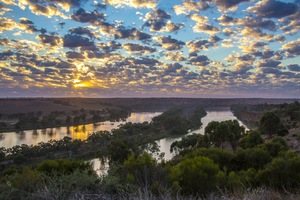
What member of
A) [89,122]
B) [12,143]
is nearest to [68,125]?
[89,122]

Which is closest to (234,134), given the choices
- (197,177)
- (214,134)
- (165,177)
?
(214,134)

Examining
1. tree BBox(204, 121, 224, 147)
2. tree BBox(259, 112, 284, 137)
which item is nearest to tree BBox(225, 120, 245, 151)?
tree BBox(204, 121, 224, 147)

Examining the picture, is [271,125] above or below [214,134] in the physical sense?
above

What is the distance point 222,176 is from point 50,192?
8151 millimetres

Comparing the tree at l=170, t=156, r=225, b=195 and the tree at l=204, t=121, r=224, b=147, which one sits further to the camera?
the tree at l=204, t=121, r=224, b=147

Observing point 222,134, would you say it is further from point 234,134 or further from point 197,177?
point 197,177

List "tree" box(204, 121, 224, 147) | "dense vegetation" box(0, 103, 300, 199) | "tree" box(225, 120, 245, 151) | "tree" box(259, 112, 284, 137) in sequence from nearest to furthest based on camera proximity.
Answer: "dense vegetation" box(0, 103, 300, 199), "tree" box(204, 121, 224, 147), "tree" box(225, 120, 245, 151), "tree" box(259, 112, 284, 137)

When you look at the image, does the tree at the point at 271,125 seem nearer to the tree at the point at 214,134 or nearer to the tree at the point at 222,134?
the tree at the point at 222,134

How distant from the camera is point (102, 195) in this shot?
284 inches

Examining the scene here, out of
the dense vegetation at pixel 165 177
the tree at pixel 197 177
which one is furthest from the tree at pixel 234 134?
the tree at pixel 197 177

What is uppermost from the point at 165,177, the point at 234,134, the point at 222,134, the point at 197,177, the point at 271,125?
the point at 165,177

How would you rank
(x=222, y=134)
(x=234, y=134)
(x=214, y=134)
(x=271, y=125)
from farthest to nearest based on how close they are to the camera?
(x=271, y=125)
(x=234, y=134)
(x=214, y=134)
(x=222, y=134)

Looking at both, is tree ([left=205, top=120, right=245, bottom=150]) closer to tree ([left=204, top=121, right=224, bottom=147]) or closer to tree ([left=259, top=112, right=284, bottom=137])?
tree ([left=204, top=121, right=224, bottom=147])

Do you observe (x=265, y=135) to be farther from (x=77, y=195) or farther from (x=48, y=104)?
(x=48, y=104)
